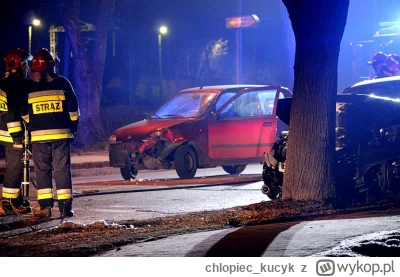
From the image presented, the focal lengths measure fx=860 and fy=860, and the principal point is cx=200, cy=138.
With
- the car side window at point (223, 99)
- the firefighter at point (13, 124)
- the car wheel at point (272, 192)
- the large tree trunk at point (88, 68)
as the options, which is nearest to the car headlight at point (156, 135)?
the car side window at point (223, 99)

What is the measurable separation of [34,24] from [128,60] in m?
9.01

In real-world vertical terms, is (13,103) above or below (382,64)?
below

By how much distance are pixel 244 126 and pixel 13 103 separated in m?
6.33

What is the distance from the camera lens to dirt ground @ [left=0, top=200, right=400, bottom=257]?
742 centimetres

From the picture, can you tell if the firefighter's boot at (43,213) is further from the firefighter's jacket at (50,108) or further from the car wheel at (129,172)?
the car wheel at (129,172)

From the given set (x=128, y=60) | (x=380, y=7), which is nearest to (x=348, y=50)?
(x=380, y=7)

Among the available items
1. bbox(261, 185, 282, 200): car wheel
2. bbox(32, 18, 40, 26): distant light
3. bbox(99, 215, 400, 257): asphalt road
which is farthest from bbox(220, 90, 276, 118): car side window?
bbox(32, 18, 40, 26): distant light

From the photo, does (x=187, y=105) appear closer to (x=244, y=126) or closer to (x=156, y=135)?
(x=244, y=126)

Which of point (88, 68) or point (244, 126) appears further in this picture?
point (88, 68)

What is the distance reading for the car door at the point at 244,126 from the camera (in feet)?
49.9

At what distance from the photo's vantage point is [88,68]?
2453 cm

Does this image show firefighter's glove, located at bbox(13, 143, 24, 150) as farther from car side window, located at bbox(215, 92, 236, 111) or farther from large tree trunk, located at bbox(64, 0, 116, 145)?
large tree trunk, located at bbox(64, 0, 116, 145)

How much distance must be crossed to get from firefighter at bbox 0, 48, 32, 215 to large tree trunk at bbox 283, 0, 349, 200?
3132mm

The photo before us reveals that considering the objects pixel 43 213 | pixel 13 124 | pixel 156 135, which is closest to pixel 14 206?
pixel 43 213
